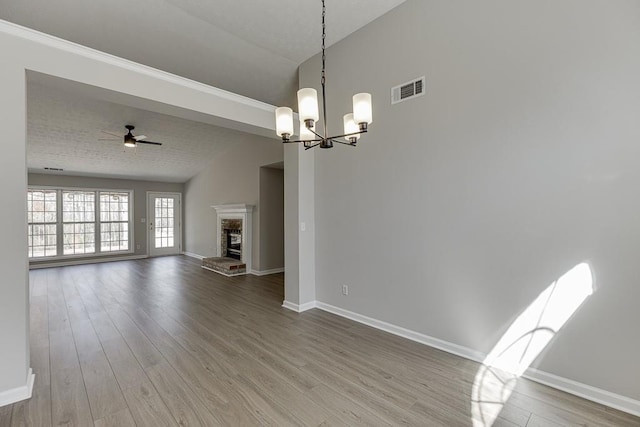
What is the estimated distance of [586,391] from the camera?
7.05 feet

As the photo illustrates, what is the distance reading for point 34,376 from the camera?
94.8 inches

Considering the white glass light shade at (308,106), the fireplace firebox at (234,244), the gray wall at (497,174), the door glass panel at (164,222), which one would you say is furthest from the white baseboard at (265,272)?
the white glass light shade at (308,106)

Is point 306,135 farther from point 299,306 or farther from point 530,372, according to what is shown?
point 530,372

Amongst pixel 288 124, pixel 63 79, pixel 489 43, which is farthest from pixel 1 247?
pixel 489 43

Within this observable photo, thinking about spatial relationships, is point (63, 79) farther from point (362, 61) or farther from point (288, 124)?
point (362, 61)

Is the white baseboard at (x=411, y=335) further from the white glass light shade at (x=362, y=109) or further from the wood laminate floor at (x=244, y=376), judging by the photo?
the white glass light shade at (x=362, y=109)

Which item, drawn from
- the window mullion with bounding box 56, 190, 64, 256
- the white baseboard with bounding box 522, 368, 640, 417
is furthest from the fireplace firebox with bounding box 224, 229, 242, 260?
the white baseboard with bounding box 522, 368, 640, 417

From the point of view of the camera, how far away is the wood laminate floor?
6.44ft

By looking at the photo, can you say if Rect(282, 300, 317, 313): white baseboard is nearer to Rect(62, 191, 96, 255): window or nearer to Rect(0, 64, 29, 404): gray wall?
Rect(0, 64, 29, 404): gray wall

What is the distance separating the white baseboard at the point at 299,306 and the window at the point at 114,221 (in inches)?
285

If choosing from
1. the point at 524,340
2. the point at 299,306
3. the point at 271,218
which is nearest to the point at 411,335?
the point at 524,340

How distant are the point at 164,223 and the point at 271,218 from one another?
5.06 metres

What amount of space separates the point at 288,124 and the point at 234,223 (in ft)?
18.2

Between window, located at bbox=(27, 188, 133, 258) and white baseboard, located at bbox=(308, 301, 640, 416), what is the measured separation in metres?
7.50
